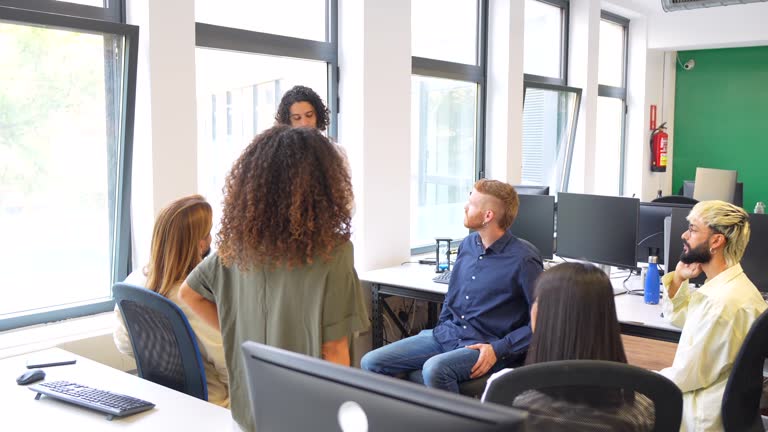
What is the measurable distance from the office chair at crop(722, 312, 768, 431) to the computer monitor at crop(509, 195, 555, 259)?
1873 millimetres

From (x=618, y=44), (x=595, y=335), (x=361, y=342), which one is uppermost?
(x=618, y=44)

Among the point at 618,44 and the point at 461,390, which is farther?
the point at 618,44

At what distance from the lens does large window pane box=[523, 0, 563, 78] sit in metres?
6.30

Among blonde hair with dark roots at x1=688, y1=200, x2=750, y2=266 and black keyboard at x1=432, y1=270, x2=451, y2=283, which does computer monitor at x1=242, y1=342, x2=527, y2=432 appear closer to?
blonde hair with dark roots at x1=688, y1=200, x2=750, y2=266

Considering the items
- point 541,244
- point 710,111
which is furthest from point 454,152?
point 710,111

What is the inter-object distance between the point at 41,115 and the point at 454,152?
327 cm

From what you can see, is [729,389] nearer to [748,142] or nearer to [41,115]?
[41,115]

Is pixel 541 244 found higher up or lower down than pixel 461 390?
higher up

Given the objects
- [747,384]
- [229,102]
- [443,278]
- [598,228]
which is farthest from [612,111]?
[747,384]

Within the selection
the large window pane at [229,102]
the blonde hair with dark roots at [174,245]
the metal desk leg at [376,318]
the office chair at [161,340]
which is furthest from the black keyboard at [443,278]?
the office chair at [161,340]

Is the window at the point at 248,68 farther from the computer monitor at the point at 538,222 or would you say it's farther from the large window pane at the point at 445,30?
the computer monitor at the point at 538,222

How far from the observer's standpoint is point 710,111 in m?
8.32

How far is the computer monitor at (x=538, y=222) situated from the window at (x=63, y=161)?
2211mm

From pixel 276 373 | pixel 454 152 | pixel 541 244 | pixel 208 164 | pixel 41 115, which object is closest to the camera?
pixel 276 373
